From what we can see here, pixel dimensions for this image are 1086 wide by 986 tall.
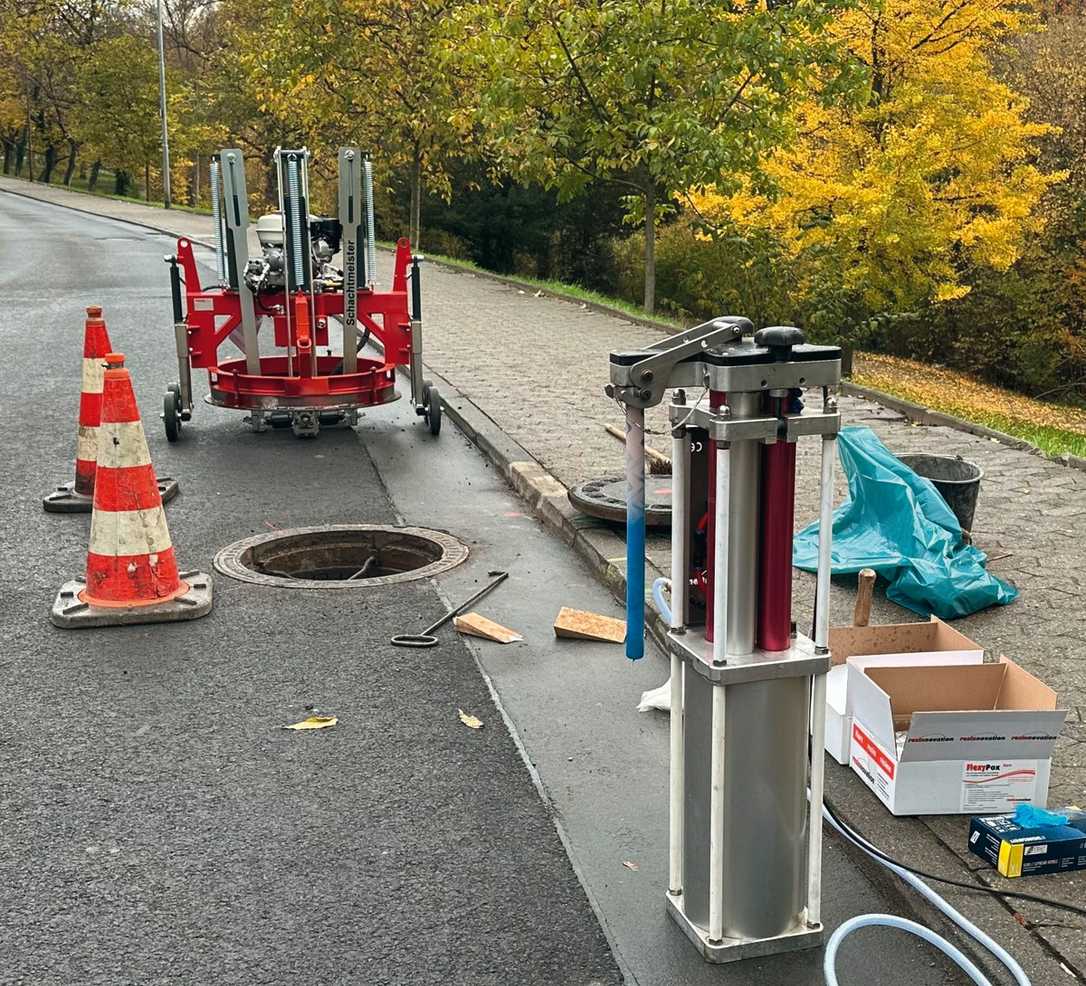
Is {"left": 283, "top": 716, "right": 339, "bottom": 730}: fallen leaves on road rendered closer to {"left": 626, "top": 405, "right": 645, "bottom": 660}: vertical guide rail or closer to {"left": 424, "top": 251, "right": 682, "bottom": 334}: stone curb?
{"left": 626, "top": 405, "right": 645, "bottom": 660}: vertical guide rail

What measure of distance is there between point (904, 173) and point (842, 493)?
41.0 ft

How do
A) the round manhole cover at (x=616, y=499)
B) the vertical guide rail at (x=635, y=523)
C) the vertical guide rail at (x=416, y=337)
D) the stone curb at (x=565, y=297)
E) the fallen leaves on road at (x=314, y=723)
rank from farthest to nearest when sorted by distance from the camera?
the stone curb at (x=565, y=297), the vertical guide rail at (x=416, y=337), the round manhole cover at (x=616, y=499), the fallen leaves on road at (x=314, y=723), the vertical guide rail at (x=635, y=523)

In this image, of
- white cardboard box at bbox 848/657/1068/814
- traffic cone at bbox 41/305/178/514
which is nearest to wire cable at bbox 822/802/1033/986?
white cardboard box at bbox 848/657/1068/814

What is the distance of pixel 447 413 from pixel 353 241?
211cm

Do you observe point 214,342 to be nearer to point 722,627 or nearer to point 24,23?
point 722,627

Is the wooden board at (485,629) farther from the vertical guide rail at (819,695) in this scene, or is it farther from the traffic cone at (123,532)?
the vertical guide rail at (819,695)

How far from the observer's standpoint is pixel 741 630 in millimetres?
3012

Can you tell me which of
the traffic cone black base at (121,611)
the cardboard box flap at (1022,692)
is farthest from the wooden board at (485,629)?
the cardboard box flap at (1022,692)

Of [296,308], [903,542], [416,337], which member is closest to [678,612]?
[903,542]

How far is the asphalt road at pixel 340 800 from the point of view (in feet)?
10.2

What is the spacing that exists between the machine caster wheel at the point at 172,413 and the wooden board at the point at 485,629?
4.38 meters

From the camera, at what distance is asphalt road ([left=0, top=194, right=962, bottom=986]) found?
10.2 ft

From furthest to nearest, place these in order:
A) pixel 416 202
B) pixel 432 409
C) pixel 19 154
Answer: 1. pixel 19 154
2. pixel 416 202
3. pixel 432 409

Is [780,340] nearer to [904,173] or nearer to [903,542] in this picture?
[903,542]
